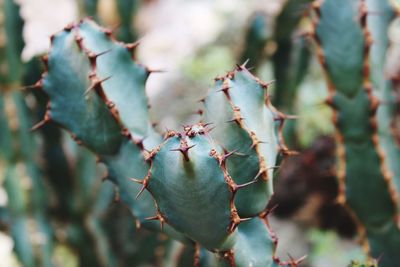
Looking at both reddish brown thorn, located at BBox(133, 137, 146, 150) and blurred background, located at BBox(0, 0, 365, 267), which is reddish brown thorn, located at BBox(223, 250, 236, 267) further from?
blurred background, located at BBox(0, 0, 365, 267)

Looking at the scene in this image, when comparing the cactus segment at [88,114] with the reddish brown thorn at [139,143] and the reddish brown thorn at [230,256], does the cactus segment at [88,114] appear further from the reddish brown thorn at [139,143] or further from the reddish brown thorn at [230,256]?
the reddish brown thorn at [230,256]

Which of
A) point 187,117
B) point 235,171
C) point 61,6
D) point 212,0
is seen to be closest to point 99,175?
point 235,171

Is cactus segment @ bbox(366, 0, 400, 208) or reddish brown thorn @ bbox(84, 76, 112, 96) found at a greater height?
reddish brown thorn @ bbox(84, 76, 112, 96)

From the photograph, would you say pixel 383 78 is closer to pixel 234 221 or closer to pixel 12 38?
pixel 234 221

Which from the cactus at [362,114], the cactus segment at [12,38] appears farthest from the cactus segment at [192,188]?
the cactus segment at [12,38]

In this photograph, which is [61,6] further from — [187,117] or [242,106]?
[242,106]

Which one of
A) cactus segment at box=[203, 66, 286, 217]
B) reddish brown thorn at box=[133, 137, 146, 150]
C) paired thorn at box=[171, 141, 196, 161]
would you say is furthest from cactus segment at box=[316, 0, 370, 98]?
paired thorn at box=[171, 141, 196, 161]

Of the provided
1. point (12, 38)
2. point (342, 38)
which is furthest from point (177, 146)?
point (12, 38)
